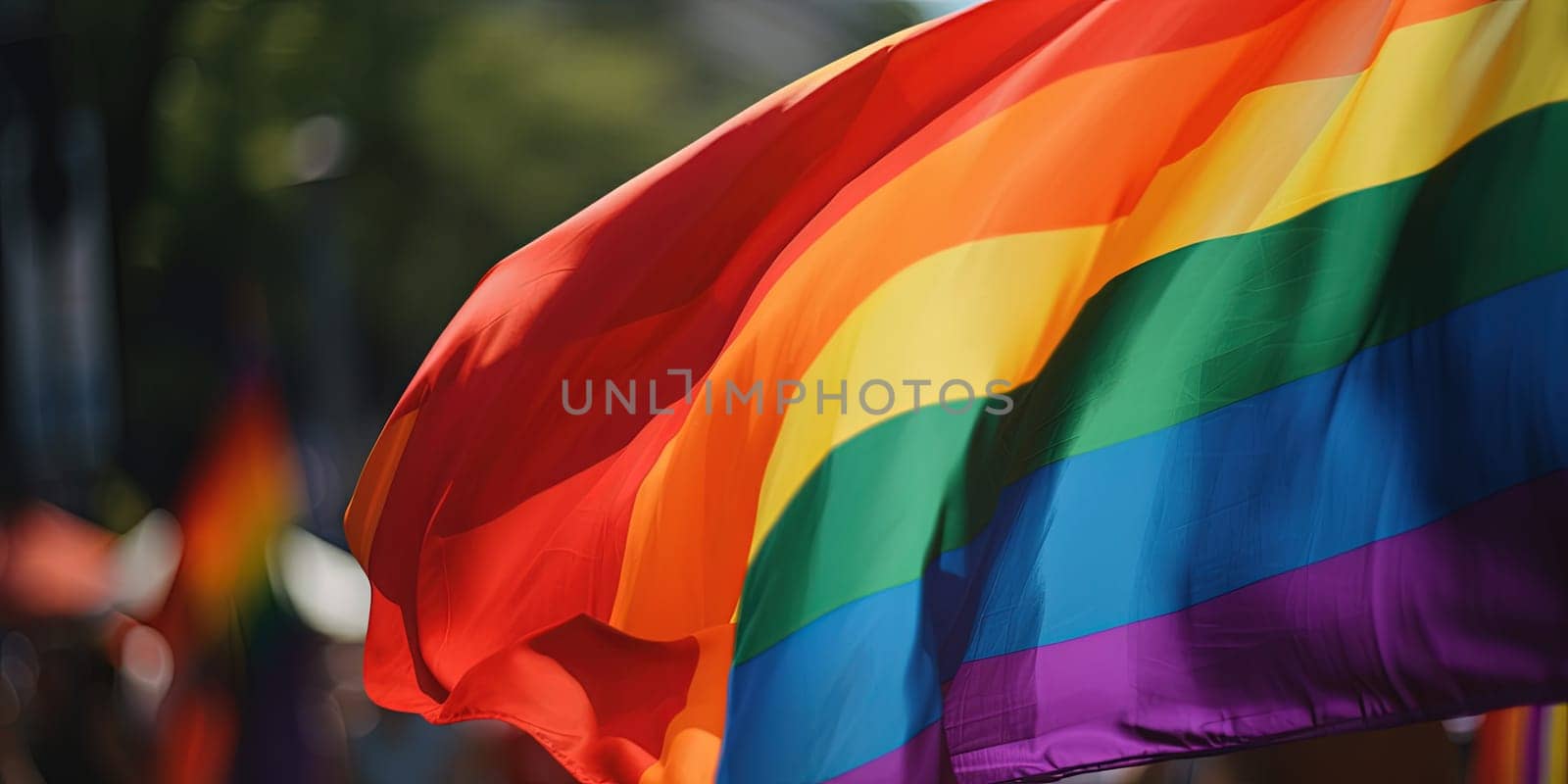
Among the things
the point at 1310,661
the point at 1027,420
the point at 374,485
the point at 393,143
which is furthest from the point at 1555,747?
the point at 393,143

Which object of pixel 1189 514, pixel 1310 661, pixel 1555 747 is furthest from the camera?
pixel 1555 747

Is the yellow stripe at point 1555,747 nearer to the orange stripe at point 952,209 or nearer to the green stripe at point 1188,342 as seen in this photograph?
the green stripe at point 1188,342

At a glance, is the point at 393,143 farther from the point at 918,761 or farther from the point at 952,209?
the point at 918,761

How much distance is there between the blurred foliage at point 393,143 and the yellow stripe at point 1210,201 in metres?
2.67

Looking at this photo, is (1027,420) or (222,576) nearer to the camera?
(1027,420)

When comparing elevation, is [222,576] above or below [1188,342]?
below

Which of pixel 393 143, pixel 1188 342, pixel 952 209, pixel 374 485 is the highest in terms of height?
pixel 393 143

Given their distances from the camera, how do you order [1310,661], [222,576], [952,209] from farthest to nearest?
[222,576] < [952,209] < [1310,661]

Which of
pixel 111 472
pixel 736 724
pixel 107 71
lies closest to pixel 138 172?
pixel 107 71

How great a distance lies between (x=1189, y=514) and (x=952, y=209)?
81cm

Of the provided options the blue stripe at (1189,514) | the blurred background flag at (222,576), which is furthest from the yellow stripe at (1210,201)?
the blurred background flag at (222,576)

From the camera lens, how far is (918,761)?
286 cm

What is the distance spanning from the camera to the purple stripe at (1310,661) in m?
2.41

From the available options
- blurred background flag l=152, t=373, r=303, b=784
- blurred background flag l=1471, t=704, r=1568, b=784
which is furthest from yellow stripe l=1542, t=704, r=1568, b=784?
blurred background flag l=152, t=373, r=303, b=784
